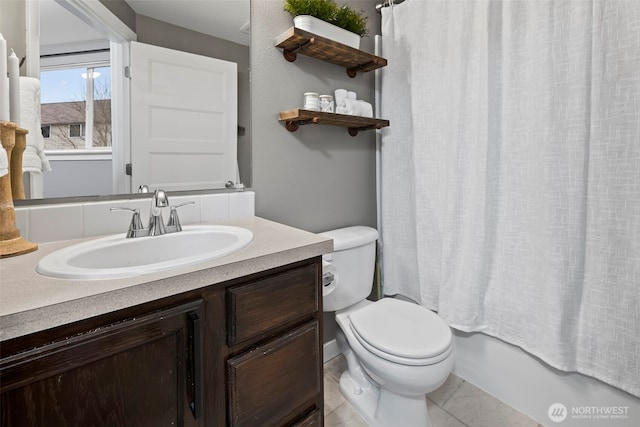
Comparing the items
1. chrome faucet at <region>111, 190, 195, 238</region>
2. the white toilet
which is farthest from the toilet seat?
chrome faucet at <region>111, 190, 195, 238</region>

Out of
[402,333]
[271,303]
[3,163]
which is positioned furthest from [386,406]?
[3,163]

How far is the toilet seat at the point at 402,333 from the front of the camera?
3.65ft

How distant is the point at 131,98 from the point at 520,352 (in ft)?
6.11

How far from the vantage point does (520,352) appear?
1.38m

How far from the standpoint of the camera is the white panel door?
3.60ft

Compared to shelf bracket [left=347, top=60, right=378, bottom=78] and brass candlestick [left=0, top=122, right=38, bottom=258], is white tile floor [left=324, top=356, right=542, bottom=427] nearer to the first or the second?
brass candlestick [left=0, top=122, right=38, bottom=258]

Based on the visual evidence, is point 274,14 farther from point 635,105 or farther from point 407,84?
point 635,105

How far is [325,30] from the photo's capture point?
1395 mm

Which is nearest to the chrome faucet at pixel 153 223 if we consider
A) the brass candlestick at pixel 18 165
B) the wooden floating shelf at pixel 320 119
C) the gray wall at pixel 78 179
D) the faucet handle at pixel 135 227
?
the faucet handle at pixel 135 227

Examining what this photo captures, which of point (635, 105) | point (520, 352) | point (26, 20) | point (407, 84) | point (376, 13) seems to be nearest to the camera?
point (26, 20)

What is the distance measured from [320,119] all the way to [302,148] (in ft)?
0.64

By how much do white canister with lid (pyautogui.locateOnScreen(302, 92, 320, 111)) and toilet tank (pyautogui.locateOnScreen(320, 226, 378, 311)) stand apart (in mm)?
608

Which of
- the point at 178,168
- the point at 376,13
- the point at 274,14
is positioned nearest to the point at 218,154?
the point at 178,168

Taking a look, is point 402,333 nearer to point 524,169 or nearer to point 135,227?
point 524,169
